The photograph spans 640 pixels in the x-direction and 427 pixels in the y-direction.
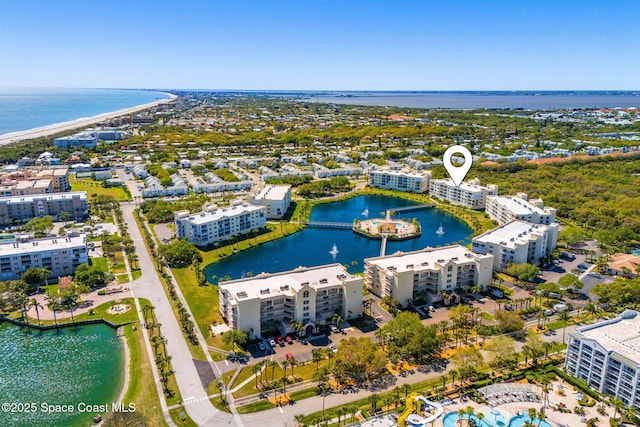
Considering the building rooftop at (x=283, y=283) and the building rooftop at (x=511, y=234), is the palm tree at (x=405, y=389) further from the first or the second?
the building rooftop at (x=511, y=234)

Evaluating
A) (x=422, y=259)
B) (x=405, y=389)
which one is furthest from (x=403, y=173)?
(x=405, y=389)

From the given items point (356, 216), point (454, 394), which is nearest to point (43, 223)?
point (356, 216)

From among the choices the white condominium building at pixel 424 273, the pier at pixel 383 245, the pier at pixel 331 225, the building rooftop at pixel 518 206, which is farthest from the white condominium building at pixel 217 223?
the building rooftop at pixel 518 206

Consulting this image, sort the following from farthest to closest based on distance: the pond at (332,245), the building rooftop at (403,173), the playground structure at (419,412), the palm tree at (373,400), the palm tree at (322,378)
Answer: the building rooftop at (403,173)
the pond at (332,245)
the palm tree at (322,378)
the palm tree at (373,400)
the playground structure at (419,412)

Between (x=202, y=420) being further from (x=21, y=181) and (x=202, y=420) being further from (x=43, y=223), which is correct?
(x=21, y=181)

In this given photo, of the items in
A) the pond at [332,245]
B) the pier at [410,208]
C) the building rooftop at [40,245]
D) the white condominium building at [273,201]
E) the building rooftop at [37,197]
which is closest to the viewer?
the building rooftop at [40,245]
